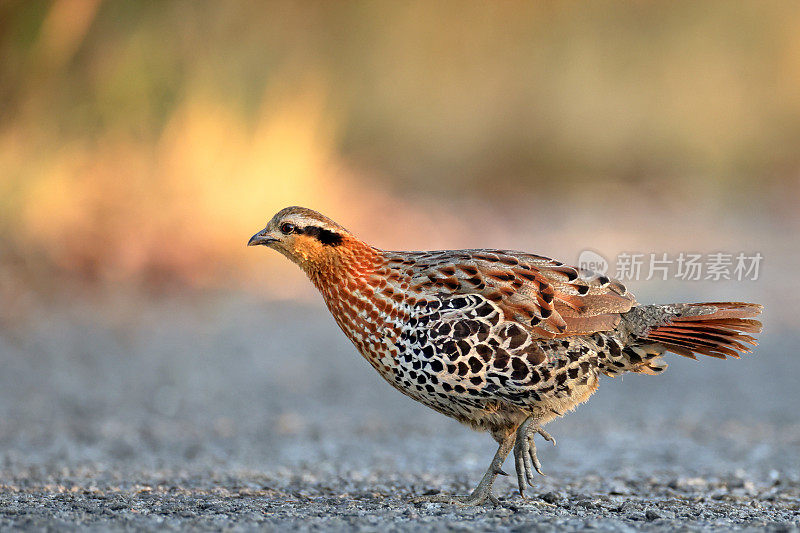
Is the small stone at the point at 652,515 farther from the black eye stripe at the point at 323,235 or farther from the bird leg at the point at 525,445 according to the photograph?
the black eye stripe at the point at 323,235

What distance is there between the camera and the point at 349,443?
22.7ft

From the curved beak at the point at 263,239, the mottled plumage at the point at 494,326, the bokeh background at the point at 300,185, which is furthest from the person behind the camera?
the bokeh background at the point at 300,185

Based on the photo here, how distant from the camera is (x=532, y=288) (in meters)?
4.73

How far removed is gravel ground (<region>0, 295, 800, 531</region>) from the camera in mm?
4255

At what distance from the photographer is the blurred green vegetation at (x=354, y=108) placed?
29.6ft

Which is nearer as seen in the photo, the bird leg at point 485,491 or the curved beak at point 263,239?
the bird leg at point 485,491

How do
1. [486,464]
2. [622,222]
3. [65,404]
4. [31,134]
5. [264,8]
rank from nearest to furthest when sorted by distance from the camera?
[486,464]
[65,404]
[31,134]
[264,8]
[622,222]

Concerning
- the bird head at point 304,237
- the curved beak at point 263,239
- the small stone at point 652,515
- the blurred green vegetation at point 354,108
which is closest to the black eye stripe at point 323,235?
the bird head at point 304,237

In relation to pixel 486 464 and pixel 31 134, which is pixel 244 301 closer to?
pixel 31 134

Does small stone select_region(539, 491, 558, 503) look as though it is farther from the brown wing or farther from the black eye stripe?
the black eye stripe

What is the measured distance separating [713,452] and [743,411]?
1395 millimetres

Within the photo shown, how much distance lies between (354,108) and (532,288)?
10040mm

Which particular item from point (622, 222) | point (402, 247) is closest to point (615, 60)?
point (622, 222)

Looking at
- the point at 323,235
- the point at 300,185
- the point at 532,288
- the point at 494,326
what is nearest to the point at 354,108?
the point at 300,185
